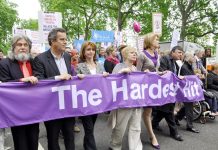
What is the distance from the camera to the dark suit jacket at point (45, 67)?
12.4 feet

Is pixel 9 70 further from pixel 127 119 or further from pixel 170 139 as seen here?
pixel 170 139

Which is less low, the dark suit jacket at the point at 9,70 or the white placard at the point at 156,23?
the white placard at the point at 156,23

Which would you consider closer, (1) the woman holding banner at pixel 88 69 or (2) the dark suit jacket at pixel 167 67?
(1) the woman holding banner at pixel 88 69

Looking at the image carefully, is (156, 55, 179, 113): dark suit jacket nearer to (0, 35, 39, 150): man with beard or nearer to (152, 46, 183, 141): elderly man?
(152, 46, 183, 141): elderly man

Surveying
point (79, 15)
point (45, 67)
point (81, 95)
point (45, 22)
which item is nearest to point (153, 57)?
point (81, 95)

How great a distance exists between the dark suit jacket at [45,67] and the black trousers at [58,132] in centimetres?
63

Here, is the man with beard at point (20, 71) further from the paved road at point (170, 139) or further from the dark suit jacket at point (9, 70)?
the paved road at point (170, 139)

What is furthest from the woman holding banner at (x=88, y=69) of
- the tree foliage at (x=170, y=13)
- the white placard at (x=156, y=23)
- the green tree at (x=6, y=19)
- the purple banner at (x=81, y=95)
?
the green tree at (x=6, y=19)

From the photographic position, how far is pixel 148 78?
505 cm

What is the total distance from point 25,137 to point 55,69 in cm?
94

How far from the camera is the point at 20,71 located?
12.0 feet

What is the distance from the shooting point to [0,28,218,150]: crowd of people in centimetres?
365

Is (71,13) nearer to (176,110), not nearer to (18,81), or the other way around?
(176,110)

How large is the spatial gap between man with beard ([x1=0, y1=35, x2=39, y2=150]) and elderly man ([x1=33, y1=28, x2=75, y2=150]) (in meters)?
0.16
